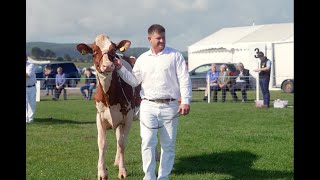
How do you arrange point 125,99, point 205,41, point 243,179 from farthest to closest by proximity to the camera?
point 205,41
point 125,99
point 243,179

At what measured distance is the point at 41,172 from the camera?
8.83 meters

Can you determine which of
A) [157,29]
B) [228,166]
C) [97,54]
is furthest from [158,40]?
[228,166]

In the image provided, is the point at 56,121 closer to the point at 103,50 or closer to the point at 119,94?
the point at 119,94

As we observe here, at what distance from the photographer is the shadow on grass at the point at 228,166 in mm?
8531

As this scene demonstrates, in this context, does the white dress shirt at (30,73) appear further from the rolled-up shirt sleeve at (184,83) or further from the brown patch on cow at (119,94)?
the rolled-up shirt sleeve at (184,83)

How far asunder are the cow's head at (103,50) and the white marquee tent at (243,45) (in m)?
25.7

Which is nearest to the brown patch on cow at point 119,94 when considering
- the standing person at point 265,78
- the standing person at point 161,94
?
the standing person at point 161,94

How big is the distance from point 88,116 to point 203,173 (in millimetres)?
10037

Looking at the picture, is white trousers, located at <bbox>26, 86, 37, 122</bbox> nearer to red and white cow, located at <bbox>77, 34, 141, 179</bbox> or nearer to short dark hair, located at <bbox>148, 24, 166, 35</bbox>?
red and white cow, located at <bbox>77, 34, 141, 179</bbox>

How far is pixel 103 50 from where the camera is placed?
314 inches

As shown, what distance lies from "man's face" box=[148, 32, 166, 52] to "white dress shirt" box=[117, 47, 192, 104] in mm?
83

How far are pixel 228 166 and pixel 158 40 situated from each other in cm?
294
